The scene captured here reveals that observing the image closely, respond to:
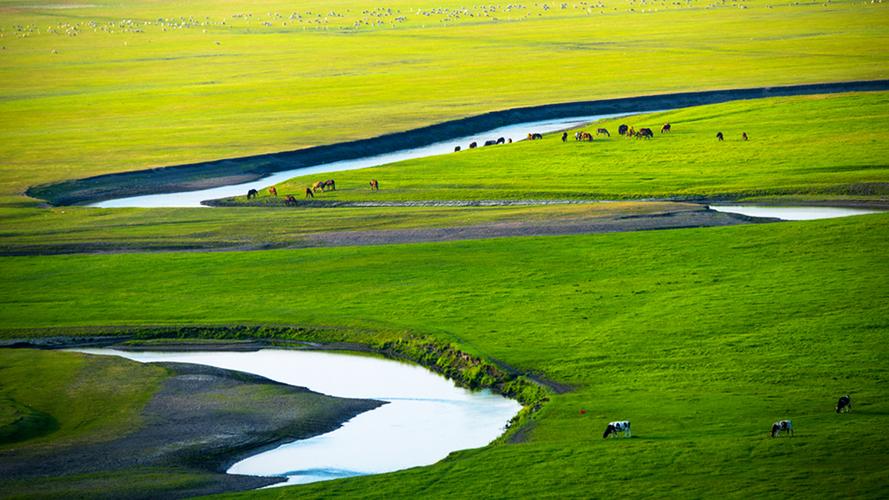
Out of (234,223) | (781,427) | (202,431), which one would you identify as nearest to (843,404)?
(781,427)

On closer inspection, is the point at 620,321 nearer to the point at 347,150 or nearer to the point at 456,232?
the point at 456,232

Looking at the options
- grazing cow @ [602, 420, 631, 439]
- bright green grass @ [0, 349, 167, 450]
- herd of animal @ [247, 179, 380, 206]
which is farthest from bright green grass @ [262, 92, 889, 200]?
grazing cow @ [602, 420, 631, 439]

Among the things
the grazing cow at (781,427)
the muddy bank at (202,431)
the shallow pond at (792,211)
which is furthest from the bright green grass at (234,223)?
the grazing cow at (781,427)

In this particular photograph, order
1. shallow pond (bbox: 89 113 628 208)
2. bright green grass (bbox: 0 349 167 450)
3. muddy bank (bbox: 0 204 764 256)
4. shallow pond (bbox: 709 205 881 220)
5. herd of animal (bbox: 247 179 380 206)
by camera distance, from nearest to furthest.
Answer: bright green grass (bbox: 0 349 167 450), muddy bank (bbox: 0 204 764 256), shallow pond (bbox: 709 205 881 220), herd of animal (bbox: 247 179 380 206), shallow pond (bbox: 89 113 628 208)

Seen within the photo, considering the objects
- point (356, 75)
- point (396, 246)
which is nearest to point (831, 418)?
point (396, 246)

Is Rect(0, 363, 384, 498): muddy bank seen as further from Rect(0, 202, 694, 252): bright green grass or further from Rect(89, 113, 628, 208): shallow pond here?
Rect(89, 113, 628, 208): shallow pond
